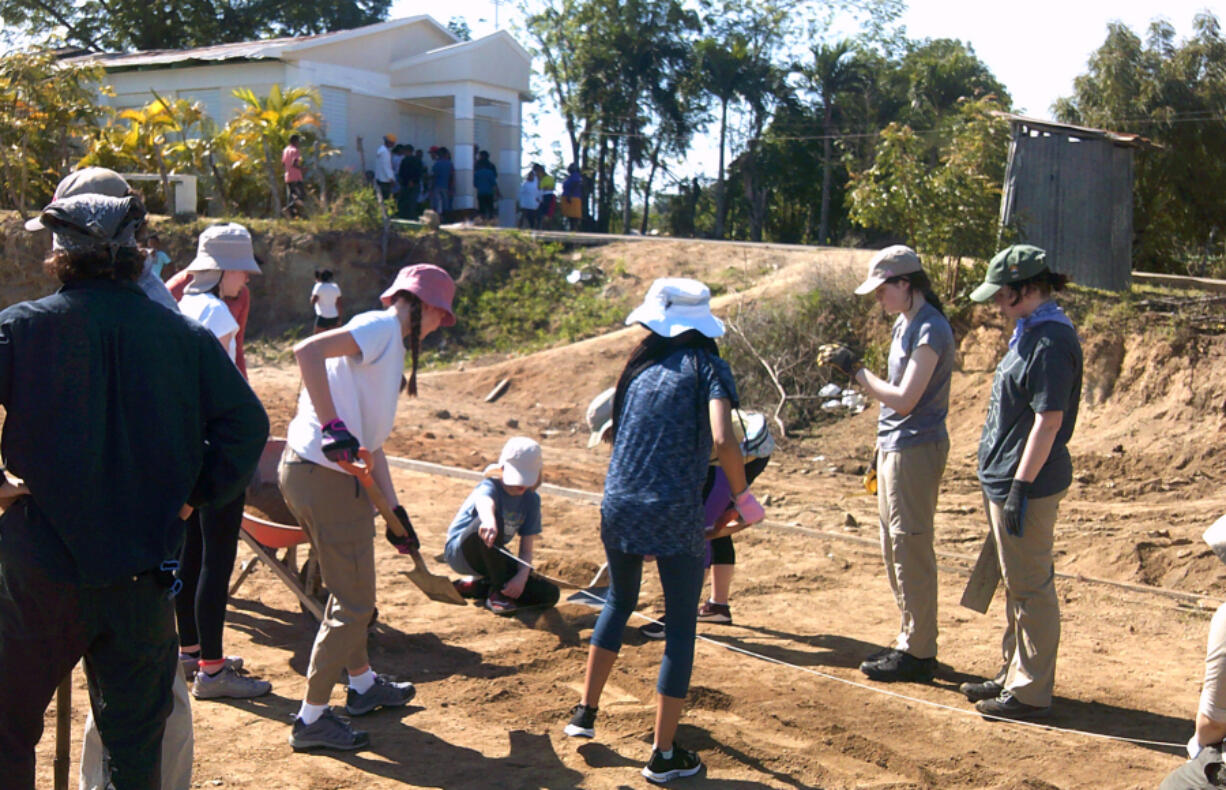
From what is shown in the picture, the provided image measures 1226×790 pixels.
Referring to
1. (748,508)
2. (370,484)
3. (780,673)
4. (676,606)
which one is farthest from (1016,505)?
(370,484)

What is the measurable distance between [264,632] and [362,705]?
46.6 inches

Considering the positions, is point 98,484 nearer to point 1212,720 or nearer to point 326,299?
point 1212,720

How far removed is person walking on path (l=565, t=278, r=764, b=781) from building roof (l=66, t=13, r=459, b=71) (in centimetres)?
1954

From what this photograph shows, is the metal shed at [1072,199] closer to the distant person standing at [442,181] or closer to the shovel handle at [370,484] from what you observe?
the shovel handle at [370,484]

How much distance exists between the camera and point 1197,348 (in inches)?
424

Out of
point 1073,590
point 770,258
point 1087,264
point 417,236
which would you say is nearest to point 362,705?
point 1073,590

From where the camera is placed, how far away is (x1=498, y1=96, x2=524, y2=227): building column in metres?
24.5

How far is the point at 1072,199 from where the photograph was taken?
46.0 ft

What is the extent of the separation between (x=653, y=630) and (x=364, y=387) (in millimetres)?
2177

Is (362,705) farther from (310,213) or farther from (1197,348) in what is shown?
(310,213)

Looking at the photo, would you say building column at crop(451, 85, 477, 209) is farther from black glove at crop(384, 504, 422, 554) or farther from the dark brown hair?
the dark brown hair

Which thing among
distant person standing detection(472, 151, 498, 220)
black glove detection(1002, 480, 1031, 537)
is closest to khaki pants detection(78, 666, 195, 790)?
black glove detection(1002, 480, 1031, 537)

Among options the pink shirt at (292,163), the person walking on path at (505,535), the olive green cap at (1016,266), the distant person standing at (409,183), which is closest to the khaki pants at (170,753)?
the person walking on path at (505,535)

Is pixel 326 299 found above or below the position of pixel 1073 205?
below
